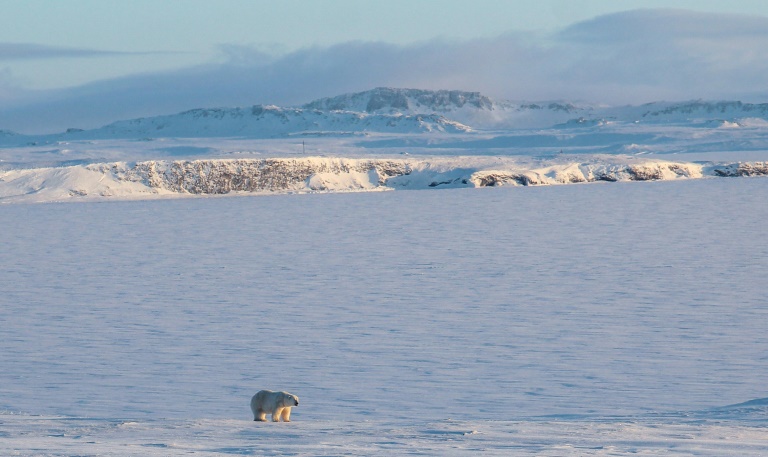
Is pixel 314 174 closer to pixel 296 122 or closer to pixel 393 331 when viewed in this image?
pixel 393 331

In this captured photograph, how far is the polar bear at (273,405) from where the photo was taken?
7227 mm

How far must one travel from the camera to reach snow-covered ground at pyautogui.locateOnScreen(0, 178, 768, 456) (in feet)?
22.1

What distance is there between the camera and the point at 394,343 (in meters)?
10.5

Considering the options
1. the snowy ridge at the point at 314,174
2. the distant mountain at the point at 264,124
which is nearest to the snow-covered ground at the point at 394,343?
the snowy ridge at the point at 314,174

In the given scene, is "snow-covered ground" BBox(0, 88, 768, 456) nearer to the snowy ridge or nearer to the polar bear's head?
the polar bear's head

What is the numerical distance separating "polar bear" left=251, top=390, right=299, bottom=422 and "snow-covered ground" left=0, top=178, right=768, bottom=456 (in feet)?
0.32

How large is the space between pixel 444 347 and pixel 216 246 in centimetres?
1211

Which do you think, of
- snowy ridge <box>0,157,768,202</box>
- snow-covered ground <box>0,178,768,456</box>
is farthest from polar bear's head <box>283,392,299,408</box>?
snowy ridge <box>0,157,768,202</box>

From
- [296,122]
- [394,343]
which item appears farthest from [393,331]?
[296,122]

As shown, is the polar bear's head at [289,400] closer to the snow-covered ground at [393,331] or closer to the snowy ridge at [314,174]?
the snow-covered ground at [393,331]

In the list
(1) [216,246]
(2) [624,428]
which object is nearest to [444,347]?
(2) [624,428]

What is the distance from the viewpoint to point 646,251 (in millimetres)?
18719

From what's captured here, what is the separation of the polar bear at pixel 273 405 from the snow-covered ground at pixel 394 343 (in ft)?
0.32

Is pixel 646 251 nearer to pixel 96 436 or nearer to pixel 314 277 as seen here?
pixel 314 277
